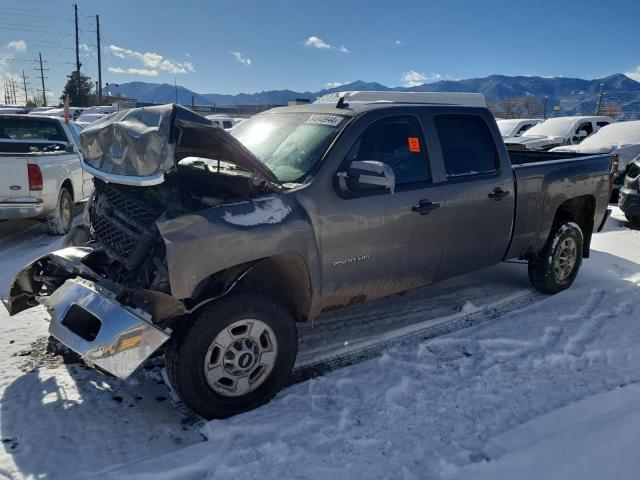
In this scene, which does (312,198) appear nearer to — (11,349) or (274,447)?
(274,447)

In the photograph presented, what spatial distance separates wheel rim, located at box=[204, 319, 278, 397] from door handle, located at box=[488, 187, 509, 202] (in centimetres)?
246

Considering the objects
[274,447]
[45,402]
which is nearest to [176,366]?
[274,447]

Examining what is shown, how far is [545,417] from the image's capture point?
328 cm

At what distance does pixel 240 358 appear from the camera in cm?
331

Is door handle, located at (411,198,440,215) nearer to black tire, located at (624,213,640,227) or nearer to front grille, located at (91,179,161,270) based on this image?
front grille, located at (91,179,161,270)

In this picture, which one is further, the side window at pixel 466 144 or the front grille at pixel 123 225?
the side window at pixel 466 144

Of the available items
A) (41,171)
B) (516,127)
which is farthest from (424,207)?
(516,127)

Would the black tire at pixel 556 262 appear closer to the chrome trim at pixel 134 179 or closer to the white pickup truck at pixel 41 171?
the chrome trim at pixel 134 179

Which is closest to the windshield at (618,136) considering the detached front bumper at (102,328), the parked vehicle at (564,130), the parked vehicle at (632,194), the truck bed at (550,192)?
the parked vehicle at (564,130)

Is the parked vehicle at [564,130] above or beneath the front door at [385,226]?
above

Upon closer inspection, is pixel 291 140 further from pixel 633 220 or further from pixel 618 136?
pixel 618 136

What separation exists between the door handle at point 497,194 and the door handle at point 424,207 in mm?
777

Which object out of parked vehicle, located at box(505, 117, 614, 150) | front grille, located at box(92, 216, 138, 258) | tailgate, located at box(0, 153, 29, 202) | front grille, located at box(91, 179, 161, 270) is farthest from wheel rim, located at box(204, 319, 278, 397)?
parked vehicle, located at box(505, 117, 614, 150)

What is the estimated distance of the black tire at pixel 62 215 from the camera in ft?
26.9
